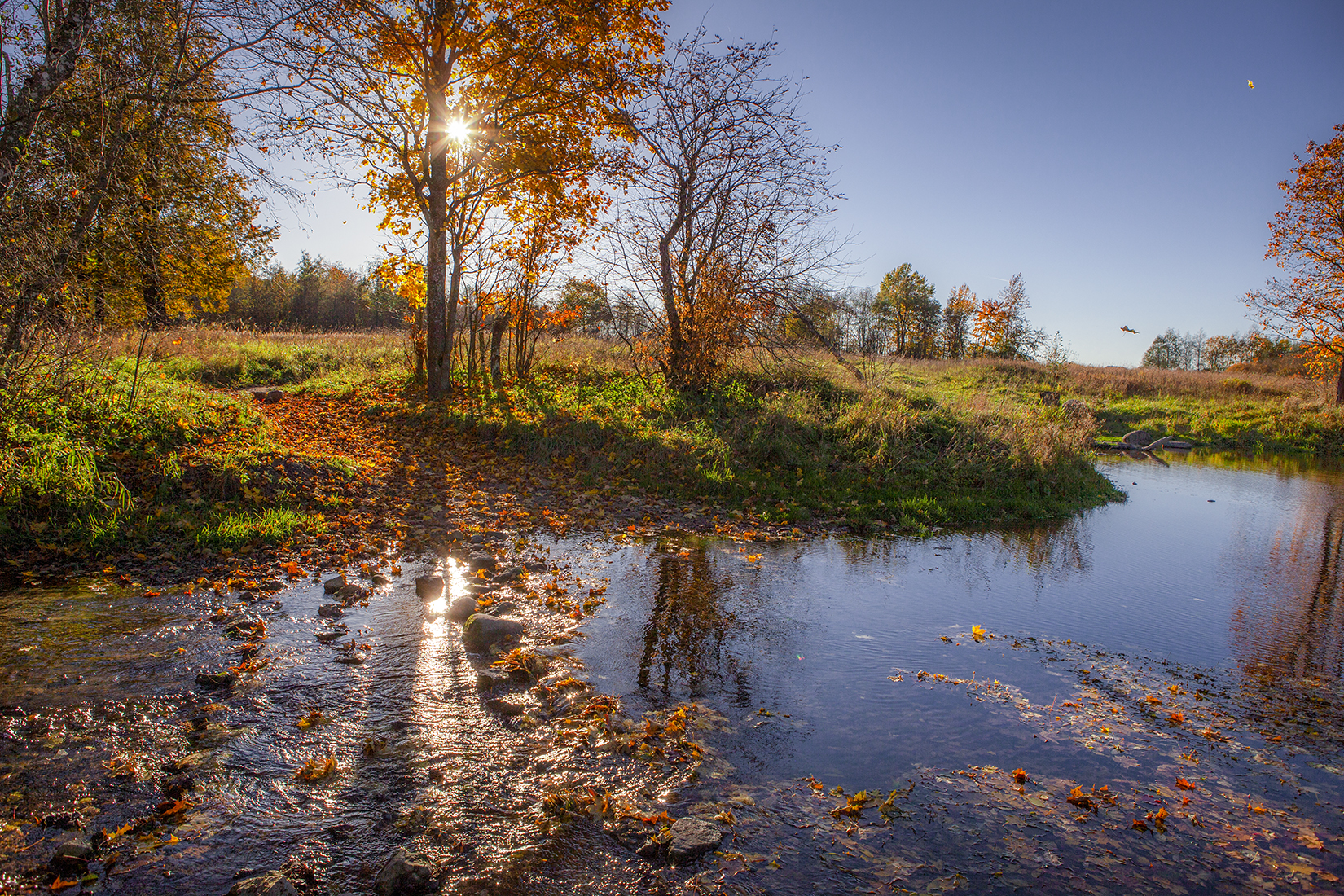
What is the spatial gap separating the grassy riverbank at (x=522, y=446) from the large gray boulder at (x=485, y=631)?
9.55 ft

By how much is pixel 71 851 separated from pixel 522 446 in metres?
8.23

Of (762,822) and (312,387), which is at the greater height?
(312,387)

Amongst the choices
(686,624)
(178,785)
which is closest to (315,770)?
(178,785)

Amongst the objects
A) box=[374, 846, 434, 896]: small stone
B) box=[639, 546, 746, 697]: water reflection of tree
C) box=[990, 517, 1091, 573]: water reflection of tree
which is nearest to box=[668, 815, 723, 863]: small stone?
box=[374, 846, 434, 896]: small stone

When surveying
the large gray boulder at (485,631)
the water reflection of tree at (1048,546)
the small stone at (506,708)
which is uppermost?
the water reflection of tree at (1048,546)

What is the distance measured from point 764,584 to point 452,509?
13.1 ft

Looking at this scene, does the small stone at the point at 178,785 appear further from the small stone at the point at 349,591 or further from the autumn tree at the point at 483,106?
the autumn tree at the point at 483,106

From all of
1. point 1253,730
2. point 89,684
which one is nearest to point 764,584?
point 1253,730

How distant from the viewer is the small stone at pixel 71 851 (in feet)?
7.81

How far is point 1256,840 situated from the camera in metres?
2.96

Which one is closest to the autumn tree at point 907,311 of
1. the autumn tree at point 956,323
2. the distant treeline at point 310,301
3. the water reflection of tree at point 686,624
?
the autumn tree at point 956,323

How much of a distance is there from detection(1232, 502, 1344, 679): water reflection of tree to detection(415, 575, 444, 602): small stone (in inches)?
251

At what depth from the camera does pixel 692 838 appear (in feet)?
9.08

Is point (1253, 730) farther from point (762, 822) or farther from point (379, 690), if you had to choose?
point (379, 690)
